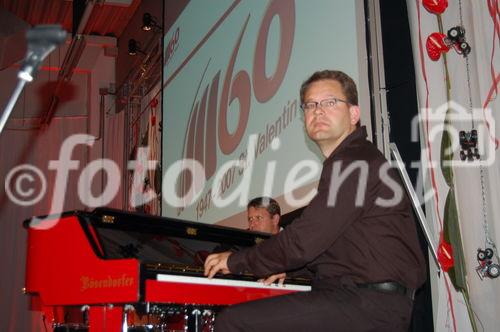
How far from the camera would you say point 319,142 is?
2.61m

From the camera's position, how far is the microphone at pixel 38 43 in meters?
1.58

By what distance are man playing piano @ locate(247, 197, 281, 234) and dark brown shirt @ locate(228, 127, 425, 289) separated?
2152 millimetres

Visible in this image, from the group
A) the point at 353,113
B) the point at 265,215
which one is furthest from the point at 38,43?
the point at 265,215

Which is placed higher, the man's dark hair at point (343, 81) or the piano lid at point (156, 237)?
the man's dark hair at point (343, 81)

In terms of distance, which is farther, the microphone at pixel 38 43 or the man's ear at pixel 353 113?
the man's ear at pixel 353 113

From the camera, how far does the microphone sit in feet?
5.17

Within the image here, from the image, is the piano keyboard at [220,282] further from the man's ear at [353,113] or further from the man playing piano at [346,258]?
the man's ear at [353,113]

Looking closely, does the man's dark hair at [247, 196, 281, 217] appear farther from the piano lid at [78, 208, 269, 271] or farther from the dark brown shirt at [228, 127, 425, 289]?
the dark brown shirt at [228, 127, 425, 289]

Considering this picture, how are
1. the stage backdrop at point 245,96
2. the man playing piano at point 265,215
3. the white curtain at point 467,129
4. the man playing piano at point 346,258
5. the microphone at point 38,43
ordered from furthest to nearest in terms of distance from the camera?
the man playing piano at point 265,215 → the stage backdrop at point 245,96 → the white curtain at point 467,129 → the man playing piano at point 346,258 → the microphone at point 38,43

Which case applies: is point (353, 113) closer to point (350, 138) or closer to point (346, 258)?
point (350, 138)

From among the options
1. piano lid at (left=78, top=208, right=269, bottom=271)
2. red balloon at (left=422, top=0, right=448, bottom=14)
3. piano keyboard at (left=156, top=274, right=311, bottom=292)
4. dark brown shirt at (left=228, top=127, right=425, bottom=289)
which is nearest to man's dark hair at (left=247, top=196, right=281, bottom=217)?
piano lid at (left=78, top=208, right=269, bottom=271)

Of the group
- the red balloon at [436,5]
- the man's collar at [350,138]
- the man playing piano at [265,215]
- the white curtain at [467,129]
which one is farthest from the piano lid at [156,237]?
the red balloon at [436,5]

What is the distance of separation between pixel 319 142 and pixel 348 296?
636 millimetres

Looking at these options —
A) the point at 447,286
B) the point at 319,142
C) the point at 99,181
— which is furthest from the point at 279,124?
the point at 99,181
